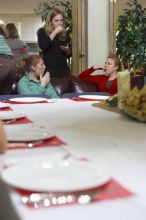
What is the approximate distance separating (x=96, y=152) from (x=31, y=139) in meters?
0.21

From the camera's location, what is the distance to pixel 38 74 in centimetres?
380

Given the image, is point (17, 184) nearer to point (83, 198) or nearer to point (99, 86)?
point (83, 198)

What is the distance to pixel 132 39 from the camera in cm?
570

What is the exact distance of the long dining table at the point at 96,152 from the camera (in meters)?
0.66

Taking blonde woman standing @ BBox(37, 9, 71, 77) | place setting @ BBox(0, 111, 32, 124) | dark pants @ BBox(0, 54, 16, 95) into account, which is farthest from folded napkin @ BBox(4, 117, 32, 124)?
blonde woman standing @ BBox(37, 9, 71, 77)

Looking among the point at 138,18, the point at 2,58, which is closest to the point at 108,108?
the point at 2,58

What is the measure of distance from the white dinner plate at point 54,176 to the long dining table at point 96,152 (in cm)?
3

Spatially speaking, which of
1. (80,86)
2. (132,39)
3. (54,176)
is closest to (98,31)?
(132,39)

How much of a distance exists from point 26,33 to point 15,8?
247cm

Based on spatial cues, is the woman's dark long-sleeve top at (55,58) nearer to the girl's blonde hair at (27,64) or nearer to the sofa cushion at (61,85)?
the sofa cushion at (61,85)

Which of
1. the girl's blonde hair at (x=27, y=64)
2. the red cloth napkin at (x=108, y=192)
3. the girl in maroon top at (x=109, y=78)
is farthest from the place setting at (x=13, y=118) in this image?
the girl in maroon top at (x=109, y=78)

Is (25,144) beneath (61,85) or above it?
above

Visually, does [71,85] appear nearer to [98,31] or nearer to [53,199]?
[98,31]

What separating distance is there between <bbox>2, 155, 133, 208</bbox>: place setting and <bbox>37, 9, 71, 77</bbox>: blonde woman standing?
3.49 meters
